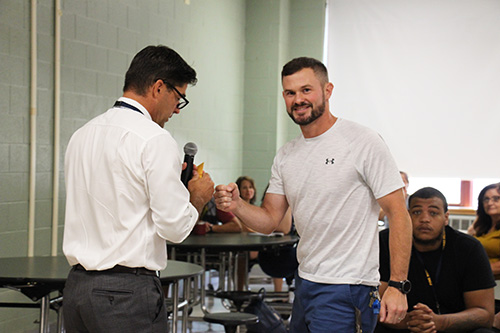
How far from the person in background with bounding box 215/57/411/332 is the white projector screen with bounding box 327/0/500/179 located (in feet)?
18.9

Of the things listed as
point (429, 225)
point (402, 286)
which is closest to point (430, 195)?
point (429, 225)

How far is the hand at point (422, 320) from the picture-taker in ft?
9.62

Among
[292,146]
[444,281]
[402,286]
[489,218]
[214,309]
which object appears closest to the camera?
[402,286]

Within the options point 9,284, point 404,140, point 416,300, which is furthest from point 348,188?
point 404,140

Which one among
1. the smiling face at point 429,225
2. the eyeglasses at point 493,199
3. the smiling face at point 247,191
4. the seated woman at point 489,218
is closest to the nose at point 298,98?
the smiling face at point 429,225

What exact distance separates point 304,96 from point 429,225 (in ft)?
3.53

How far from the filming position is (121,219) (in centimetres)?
192

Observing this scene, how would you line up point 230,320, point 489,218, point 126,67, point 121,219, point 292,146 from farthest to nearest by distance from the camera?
point 126,67 < point 489,218 < point 230,320 < point 292,146 < point 121,219

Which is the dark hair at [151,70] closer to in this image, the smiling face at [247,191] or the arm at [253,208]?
the arm at [253,208]

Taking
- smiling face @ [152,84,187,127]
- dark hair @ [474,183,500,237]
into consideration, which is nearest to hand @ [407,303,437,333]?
smiling face @ [152,84,187,127]

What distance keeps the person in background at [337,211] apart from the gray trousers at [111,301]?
61 cm

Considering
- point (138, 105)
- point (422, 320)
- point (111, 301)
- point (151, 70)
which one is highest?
point (151, 70)

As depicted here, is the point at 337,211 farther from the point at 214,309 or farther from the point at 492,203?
the point at 214,309

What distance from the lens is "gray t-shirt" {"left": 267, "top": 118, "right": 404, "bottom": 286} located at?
231 centimetres
